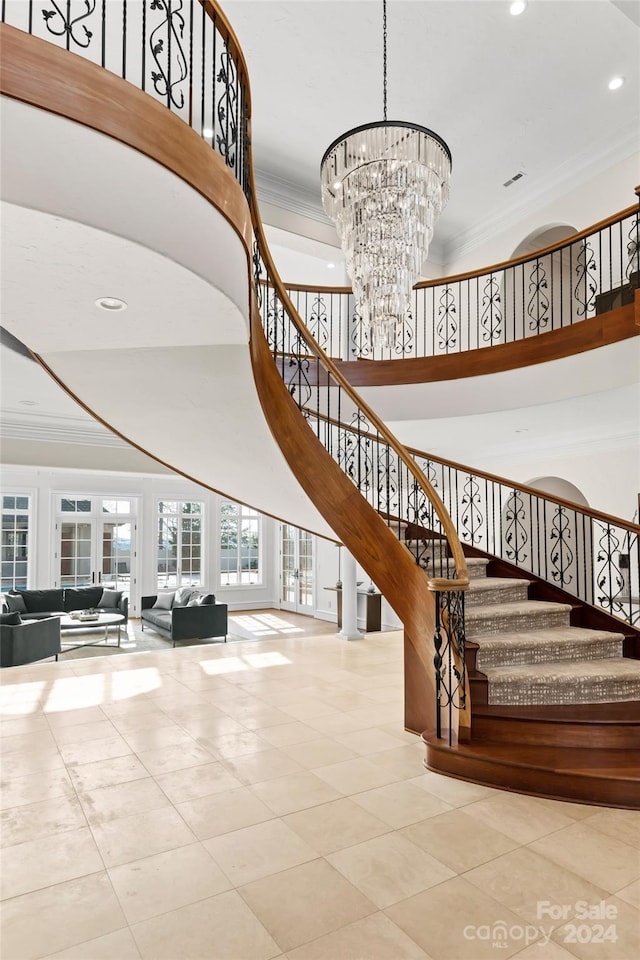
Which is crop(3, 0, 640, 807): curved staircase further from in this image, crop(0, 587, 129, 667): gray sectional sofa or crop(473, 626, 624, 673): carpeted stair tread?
crop(0, 587, 129, 667): gray sectional sofa

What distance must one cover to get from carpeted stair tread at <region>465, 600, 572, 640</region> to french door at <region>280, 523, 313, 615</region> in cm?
848

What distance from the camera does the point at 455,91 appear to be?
664 cm

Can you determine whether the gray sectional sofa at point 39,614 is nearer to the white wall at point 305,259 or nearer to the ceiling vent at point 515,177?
the white wall at point 305,259

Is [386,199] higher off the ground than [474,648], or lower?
higher

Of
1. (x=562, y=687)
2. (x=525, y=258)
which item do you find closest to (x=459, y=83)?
(x=525, y=258)

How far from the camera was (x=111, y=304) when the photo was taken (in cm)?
319

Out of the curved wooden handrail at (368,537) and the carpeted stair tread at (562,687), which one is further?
the curved wooden handrail at (368,537)

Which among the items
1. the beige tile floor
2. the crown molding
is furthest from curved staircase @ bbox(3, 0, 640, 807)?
the crown molding

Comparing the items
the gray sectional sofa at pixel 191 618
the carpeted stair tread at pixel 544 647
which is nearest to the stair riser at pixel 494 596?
the carpeted stair tread at pixel 544 647

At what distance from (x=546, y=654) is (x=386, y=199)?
11.6ft

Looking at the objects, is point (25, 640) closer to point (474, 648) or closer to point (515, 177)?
point (474, 648)

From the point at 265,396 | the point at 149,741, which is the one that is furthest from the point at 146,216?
the point at 149,741

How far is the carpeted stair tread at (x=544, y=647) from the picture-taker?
14.9 feet

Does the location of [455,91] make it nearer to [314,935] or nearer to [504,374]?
[504,374]
